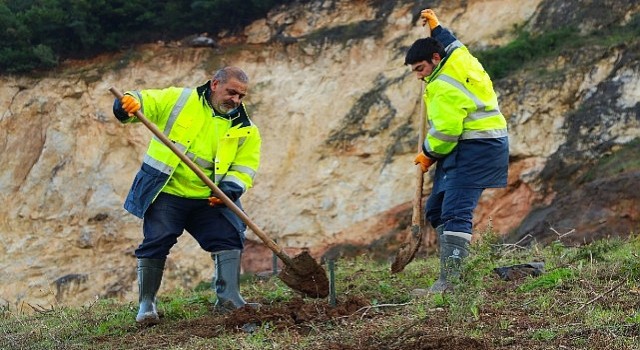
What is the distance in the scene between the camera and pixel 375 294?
6.36m

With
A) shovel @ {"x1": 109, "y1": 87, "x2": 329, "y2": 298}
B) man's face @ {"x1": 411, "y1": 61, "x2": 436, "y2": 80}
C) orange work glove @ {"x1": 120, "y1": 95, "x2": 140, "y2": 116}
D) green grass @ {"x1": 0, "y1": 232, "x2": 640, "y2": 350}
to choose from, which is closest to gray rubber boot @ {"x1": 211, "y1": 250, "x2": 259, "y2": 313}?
green grass @ {"x1": 0, "y1": 232, "x2": 640, "y2": 350}

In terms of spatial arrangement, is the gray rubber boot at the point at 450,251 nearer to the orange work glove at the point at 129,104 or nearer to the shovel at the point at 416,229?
the shovel at the point at 416,229

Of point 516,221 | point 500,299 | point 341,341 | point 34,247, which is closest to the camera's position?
point 341,341

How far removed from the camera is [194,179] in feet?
20.2

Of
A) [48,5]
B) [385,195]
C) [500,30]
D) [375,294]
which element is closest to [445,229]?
[375,294]

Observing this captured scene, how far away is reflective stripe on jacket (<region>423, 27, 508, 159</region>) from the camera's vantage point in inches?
241

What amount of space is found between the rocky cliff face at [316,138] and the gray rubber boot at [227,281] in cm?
536

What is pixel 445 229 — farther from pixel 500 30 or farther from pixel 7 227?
pixel 7 227

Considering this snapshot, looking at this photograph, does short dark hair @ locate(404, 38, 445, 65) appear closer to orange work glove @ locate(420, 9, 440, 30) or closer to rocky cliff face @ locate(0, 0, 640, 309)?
orange work glove @ locate(420, 9, 440, 30)

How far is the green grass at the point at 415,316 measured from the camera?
4508mm

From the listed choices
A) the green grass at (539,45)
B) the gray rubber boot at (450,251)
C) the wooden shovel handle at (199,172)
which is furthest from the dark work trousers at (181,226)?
the green grass at (539,45)

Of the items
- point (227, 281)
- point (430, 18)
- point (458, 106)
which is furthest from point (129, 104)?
point (430, 18)

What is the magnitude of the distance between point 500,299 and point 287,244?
7539 mm

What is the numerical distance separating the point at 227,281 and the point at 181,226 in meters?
0.47
